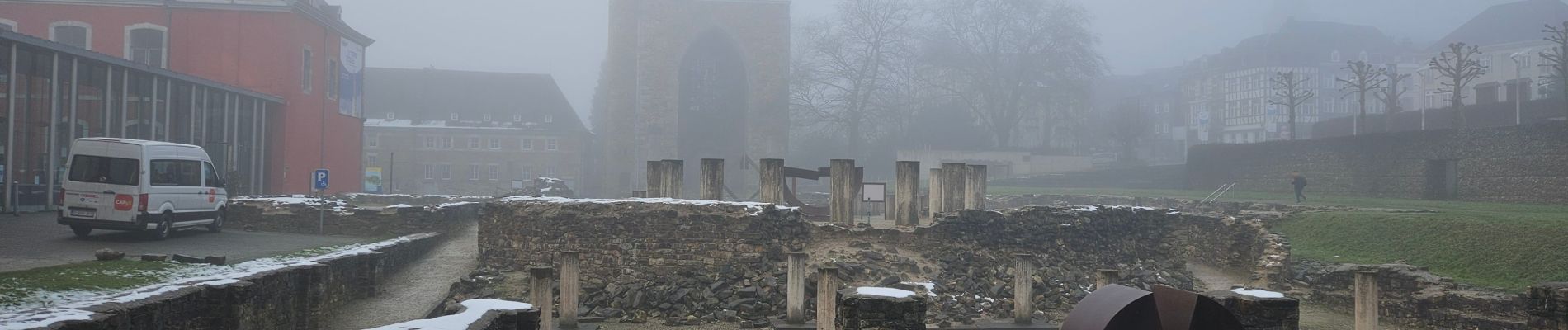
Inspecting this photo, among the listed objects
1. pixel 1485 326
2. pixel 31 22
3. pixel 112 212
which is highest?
pixel 31 22

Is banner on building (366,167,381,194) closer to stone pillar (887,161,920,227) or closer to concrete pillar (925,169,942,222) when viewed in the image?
concrete pillar (925,169,942,222)

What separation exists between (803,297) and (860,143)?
47440 mm

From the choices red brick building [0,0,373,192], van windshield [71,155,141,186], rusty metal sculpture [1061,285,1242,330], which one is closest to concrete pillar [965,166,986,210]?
van windshield [71,155,141,186]

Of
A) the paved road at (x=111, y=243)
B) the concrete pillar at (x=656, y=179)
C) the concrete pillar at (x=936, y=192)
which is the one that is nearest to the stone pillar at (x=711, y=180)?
the concrete pillar at (x=656, y=179)

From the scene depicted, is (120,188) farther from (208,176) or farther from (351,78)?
(351,78)

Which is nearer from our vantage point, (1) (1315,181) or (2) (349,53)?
(1) (1315,181)

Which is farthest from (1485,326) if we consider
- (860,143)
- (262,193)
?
(860,143)

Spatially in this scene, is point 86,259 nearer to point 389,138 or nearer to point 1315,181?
point 1315,181

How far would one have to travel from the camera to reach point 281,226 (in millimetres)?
21750

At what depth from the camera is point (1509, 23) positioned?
211 feet

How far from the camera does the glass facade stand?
20062 mm

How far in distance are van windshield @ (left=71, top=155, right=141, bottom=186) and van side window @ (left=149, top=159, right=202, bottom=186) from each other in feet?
1.11

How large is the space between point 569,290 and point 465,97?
60493mm

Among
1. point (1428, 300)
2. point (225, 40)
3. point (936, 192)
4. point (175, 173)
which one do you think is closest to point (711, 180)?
point (936, 192)
